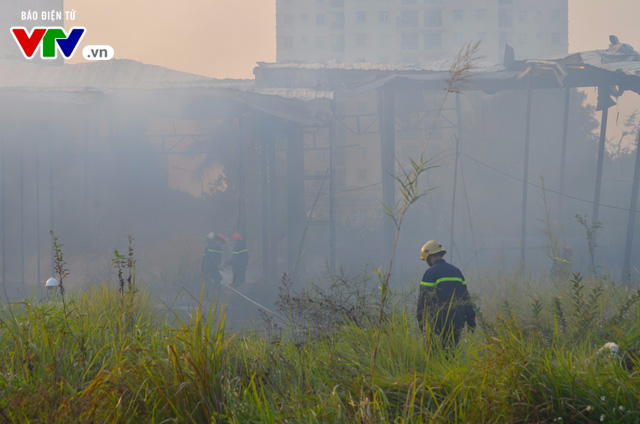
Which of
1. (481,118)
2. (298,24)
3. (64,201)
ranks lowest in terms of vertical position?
(64,201)

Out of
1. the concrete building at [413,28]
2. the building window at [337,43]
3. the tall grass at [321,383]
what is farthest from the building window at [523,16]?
the tall grass at [321,383]

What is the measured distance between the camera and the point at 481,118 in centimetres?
2969

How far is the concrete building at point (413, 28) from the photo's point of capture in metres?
64.9

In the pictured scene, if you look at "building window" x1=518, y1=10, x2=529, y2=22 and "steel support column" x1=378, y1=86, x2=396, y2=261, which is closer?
"steel support column" x1=378, y1=86, x2=396, y2=261

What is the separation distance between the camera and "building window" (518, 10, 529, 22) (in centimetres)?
6750

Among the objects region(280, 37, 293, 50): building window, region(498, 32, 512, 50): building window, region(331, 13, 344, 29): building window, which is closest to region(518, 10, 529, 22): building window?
region(498, 32, 512, 50): building window

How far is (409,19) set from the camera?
65062mm

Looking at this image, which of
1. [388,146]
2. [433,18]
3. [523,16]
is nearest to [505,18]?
[523,16]

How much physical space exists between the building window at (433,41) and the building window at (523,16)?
32.7 ft

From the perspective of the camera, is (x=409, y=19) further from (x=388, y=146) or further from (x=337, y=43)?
(x=388, y=146)

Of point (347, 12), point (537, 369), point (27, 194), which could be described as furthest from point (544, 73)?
point (347, 12)

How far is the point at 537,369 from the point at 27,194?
24.4 meters

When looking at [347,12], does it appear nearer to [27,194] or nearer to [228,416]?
[27,194]

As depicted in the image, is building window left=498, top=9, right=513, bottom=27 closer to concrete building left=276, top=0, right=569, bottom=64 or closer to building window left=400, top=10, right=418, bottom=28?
concrete building left=276, top=0, right=569, bottom=64
